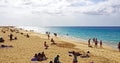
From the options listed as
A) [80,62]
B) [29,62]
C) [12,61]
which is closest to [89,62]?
[80,62]

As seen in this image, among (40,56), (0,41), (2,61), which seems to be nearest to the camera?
(2,61)

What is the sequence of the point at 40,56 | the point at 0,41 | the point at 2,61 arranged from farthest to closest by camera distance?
the point at 0,41
the point at 40,56
the point at 2,61

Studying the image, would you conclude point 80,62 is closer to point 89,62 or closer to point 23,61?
point 89,62

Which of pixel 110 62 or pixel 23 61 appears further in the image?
pixel 110 62

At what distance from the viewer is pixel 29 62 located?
22391 millimetres

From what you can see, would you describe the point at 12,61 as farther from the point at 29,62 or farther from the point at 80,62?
the point at 80,62

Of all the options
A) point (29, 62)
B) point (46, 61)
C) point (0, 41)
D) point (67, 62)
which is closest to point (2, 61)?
Answer: point (29, 62)

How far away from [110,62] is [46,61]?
750cm

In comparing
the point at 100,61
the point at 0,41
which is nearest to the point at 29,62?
the point at 100,61

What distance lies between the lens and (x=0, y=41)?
40000 millimetres

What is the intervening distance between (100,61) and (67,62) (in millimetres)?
4266

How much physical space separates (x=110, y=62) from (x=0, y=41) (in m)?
23.5

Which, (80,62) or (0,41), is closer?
(80,62)

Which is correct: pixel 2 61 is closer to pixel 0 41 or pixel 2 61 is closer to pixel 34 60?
pixel 34 60
